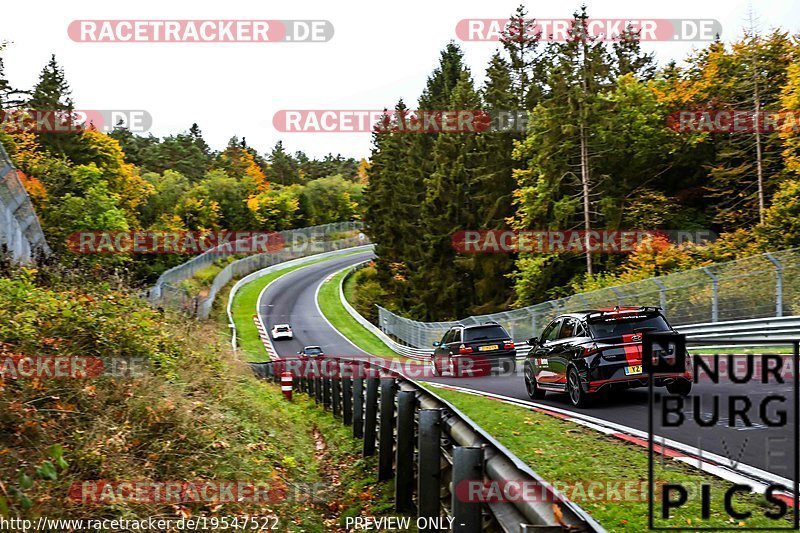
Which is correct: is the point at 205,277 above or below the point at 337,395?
above

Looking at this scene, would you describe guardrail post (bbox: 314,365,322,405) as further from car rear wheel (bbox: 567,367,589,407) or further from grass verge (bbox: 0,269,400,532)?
car rear wheel (bbox: 567,367,589,407)

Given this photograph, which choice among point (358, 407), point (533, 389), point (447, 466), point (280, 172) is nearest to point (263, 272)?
point (280, 172)

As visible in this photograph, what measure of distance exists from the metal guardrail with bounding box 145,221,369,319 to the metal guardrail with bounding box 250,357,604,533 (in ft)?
71.2

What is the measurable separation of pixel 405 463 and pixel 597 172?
37.9 metres

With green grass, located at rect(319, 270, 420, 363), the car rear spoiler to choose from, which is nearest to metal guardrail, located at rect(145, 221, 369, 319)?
green grass, located at rect(319, 270, 420, 363)

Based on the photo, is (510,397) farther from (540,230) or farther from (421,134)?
(421,134)

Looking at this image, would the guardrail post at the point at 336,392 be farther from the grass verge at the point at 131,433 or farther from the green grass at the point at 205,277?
the green grass at the point at 205,277

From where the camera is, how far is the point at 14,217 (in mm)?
13148

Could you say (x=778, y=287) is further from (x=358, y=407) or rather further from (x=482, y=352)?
(x=358, y=407)

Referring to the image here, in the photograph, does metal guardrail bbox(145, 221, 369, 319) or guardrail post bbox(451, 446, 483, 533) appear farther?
metal guardrail bbox(145, 221, 369, 319)

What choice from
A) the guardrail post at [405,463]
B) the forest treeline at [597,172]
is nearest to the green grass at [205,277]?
the forest treeline at [597,172]

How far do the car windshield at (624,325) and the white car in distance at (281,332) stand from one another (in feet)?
136

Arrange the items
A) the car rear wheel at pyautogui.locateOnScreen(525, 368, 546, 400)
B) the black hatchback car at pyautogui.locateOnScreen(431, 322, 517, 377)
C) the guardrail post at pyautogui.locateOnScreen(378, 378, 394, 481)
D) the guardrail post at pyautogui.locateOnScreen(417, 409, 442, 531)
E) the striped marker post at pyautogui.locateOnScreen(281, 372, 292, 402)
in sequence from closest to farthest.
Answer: the guardrail post at pyautogui.locateOnScreen(417, 409, 442, 531) < the guardrail post at pyautogui.locateOnScreen(378, 378, 394, 481) < the car rear wheel at pyautogui.locateOnScreen(525, 368, 546, 400) < the striped marker post at pyautogui.locateOnScreen(281, 372, 292, 402) < the black hatchback car at pyautogui.locateOnScreen(431, 322, 517, 377)

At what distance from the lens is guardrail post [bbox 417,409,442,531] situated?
662cm
